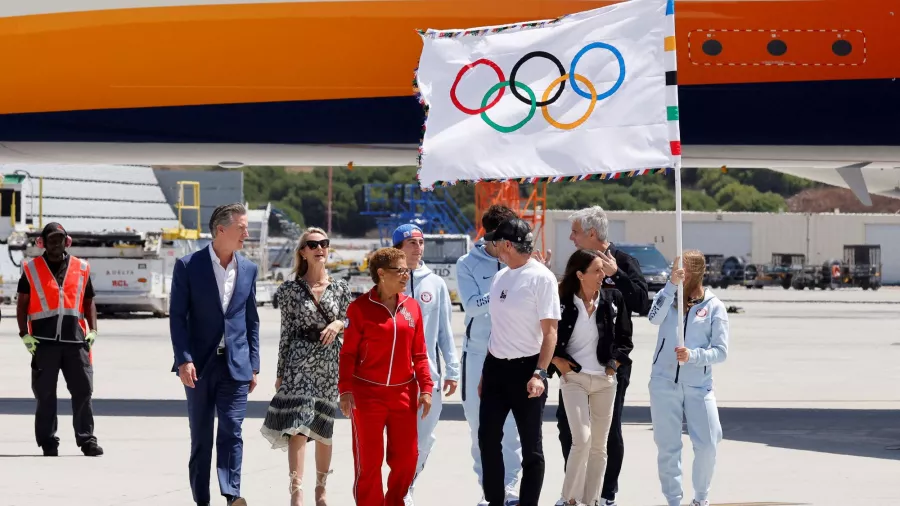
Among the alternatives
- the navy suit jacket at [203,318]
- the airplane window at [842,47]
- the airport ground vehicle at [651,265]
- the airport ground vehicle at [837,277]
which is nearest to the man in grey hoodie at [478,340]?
the navy suit jacket at [203,318]

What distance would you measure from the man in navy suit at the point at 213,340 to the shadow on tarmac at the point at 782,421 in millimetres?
4186

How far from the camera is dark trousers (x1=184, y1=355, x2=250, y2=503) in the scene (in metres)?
8.12

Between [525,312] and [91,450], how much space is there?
4.35m

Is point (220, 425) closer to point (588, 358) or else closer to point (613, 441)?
point (588, 358)

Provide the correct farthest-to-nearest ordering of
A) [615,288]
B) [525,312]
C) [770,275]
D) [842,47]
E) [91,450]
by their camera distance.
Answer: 1. [770,275]
2. [842,47]
3. [91,450]
4. [615,288]
5. [525,312]

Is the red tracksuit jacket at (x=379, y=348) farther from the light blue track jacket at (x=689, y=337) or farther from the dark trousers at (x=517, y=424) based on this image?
the light blue track jacket at (x=689, y=337)

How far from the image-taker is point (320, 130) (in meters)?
13.2

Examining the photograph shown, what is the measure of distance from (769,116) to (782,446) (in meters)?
3.44

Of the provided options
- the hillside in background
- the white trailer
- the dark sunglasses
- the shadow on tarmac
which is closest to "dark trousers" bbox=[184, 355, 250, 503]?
the dark sunglasses

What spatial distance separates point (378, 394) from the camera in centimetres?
752

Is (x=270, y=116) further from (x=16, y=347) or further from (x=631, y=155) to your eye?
(x=16, y=347)

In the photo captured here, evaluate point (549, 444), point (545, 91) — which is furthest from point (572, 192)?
point (545, 91)

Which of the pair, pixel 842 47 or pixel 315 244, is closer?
pixel 315 244

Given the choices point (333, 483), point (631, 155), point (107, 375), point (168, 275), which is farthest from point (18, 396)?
point (168, 275)
